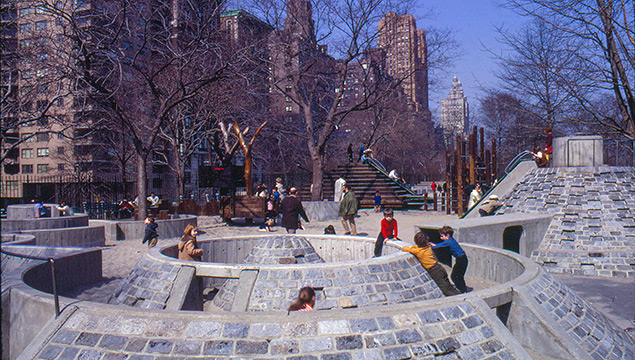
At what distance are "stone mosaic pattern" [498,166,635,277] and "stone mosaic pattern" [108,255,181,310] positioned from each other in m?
11.2

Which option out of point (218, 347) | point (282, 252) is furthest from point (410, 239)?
point (218, 347)

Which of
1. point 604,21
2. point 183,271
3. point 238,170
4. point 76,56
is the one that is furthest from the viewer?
point 238,170

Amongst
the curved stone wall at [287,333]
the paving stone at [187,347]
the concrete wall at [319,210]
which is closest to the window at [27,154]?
the concrete wall at [319,210]

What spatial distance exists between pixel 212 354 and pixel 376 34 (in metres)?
23.3

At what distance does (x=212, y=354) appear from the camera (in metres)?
5.06

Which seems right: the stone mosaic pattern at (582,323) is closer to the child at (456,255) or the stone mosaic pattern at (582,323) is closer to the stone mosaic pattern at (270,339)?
the child at (456,255)

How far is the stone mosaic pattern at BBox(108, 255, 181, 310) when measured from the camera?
23.5 ft

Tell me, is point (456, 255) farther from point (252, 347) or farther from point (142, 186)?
point (142, 186)

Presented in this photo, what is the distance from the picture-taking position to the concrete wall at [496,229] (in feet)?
40.7

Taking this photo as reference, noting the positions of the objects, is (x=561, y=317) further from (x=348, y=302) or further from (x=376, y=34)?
(x=376, y=34)

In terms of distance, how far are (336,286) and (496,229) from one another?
8118 millimetres

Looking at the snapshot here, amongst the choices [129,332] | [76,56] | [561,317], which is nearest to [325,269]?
[129,332]

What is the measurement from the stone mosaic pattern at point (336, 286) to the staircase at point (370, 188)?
883 inches

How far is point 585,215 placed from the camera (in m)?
14.8
